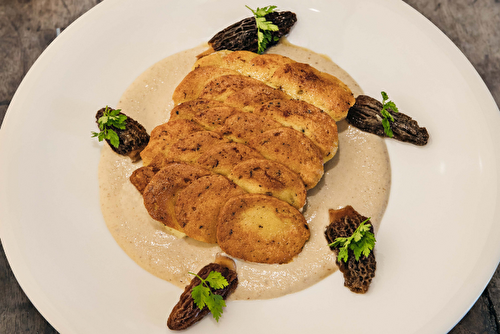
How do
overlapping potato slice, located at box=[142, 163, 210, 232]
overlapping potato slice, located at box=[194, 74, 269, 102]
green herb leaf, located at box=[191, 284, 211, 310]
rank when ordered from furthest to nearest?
overlapping potato slice, located at box=[194, 74, 269, 102], overlapping potato slice, located at box=[142, 163, 210, 232], green herb leaf, located at box=[191, 284, 211, 310]

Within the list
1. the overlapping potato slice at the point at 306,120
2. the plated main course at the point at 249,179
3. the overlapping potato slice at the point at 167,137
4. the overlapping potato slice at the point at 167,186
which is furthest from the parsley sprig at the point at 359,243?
the overlapping potato slice at the point at 167,137

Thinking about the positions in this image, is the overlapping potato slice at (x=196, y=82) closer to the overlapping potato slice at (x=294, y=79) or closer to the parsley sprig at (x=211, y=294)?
the overlapping potato slice at (x=294, y=79)

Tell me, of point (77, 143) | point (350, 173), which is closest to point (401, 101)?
point (350, 173)

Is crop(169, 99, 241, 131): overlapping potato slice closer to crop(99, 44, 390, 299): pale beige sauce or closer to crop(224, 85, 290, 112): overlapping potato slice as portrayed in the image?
crop(224, 85, 290, 112): overlapping potato slice

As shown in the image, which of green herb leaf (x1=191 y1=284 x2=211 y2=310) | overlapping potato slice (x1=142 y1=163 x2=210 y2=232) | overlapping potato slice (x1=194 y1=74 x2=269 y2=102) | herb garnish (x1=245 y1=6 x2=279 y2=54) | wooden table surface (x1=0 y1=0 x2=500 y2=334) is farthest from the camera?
wooden table surface (x1=0 y1=0 x2=500 y2=334)

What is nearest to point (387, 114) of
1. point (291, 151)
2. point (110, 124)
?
point (291, 151)

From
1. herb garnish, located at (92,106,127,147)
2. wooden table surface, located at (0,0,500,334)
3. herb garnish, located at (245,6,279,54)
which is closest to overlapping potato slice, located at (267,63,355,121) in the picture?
herb garnish, located at (245,6,279,54)

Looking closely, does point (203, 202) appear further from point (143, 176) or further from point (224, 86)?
point (224, 86)
